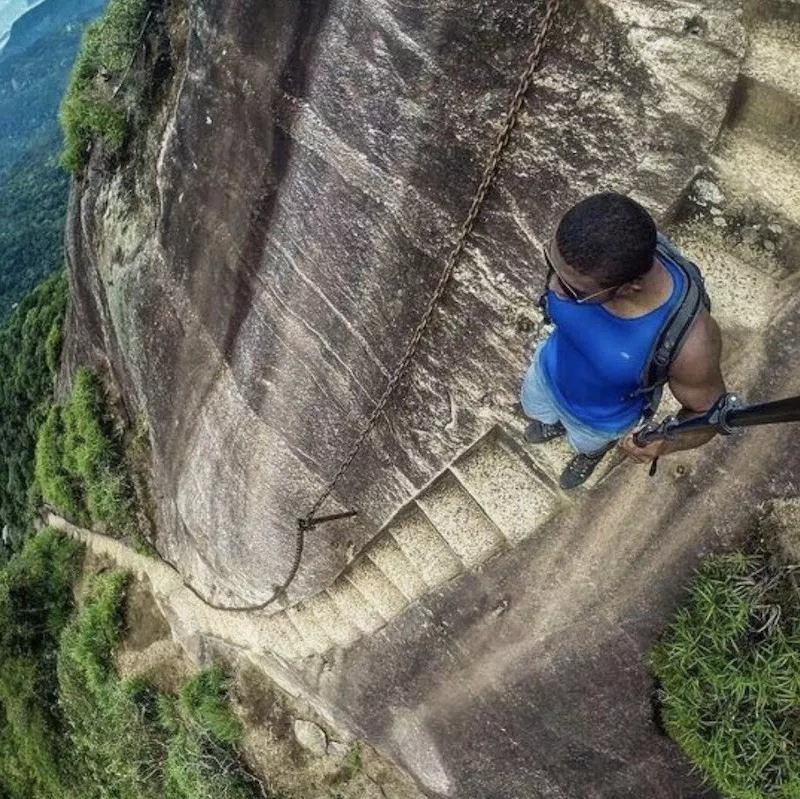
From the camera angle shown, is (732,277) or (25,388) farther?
(25,388)

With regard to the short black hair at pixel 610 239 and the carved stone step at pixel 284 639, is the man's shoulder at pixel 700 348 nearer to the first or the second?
the short black hair at pixel 610 239

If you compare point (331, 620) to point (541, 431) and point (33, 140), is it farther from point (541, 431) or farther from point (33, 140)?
point (33, 140)

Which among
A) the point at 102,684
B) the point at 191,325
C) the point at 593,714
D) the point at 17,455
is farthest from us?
the point at 17,455

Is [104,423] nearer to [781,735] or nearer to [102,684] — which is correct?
[102,684]

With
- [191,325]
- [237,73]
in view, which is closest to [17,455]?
[191,325]

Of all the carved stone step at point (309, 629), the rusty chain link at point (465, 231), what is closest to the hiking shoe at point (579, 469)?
the rusty chain link at point (465, 231)

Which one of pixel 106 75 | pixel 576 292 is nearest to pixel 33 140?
pixel 106 75
